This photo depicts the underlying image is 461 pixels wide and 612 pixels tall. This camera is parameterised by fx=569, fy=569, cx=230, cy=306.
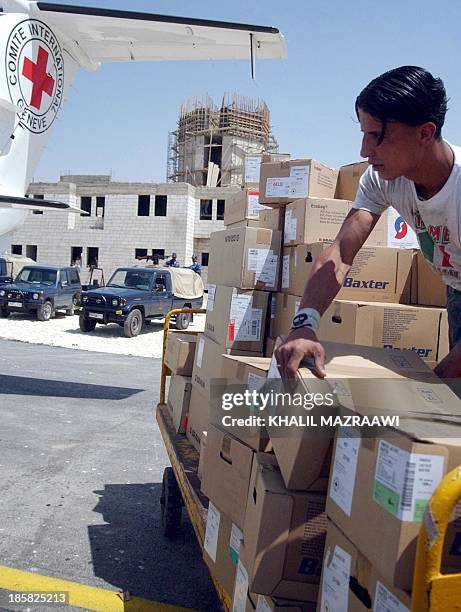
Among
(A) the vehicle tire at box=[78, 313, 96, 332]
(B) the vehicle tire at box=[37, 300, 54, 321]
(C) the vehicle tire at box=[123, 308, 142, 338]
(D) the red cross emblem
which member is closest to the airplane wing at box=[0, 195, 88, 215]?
(D) the red cross emblem

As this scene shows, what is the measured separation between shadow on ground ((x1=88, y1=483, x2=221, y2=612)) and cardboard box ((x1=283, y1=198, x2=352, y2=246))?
82.5 inches

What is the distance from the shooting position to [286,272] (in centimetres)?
373

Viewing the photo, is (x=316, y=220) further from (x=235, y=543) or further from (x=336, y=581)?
(x=336, y=581)

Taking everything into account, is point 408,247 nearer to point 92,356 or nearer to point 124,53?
point 124,53

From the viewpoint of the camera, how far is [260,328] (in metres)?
3.68

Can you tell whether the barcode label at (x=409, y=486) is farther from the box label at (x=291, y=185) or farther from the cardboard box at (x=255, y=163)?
the cardboard box at (x=255, y=163)

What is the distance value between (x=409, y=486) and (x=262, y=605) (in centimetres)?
92

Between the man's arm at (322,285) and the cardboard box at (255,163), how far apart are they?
6.25 feet

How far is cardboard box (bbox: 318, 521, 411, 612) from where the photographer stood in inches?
53.0

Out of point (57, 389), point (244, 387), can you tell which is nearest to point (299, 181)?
point (244, 387)

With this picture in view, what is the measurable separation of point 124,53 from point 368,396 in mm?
9116

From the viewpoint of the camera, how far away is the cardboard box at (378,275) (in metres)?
3.12

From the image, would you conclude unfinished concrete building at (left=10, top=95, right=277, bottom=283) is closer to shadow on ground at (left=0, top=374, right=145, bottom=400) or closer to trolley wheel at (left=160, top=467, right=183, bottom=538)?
shadow on ground at (left=0, top=374, right=145, bottom=400)

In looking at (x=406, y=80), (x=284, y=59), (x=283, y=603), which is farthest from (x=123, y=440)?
(x=284, y=59)
